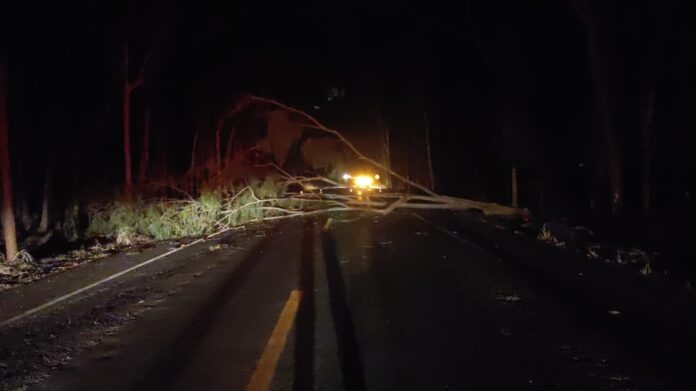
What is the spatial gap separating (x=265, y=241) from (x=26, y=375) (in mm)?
9631

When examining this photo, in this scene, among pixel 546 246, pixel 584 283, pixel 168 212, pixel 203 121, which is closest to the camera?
pixel 584 283

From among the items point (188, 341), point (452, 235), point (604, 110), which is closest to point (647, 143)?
point (604, 110)

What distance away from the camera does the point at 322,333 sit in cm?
695

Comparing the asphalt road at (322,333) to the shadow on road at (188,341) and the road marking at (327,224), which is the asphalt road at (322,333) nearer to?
the shadow on road at (188,341)

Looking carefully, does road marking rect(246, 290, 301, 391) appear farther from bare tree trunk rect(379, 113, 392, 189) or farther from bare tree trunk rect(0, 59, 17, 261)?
bare tree trunk rect(379, 113, 392, 189)

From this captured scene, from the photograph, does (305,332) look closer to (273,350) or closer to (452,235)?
(273,350)

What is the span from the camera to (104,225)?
2041 cm

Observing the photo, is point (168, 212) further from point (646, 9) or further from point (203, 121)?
point (203, 121)

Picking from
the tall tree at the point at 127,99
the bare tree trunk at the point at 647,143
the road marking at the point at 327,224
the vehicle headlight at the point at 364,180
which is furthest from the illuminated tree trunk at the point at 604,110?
the vehicle headlight at the point at 364,180

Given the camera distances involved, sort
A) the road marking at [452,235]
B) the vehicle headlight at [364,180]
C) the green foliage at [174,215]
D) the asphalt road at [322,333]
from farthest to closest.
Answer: the vehicle headlight at [364,180]
the green foliage at [174,215]
the road marking at [452,235]
the asphalt road at [322,333]

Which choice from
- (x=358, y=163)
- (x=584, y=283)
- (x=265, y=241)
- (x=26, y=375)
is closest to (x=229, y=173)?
(x=265, y=241)

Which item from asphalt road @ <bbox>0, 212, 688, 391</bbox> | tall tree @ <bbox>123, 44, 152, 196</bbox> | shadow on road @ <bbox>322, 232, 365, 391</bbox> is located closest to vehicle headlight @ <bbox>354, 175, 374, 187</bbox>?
tall tree @ <bbox>123, 44, 152, 196</bbox>

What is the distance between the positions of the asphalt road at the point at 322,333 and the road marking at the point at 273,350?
0.02 meters

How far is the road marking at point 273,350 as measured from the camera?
17.9 ft
